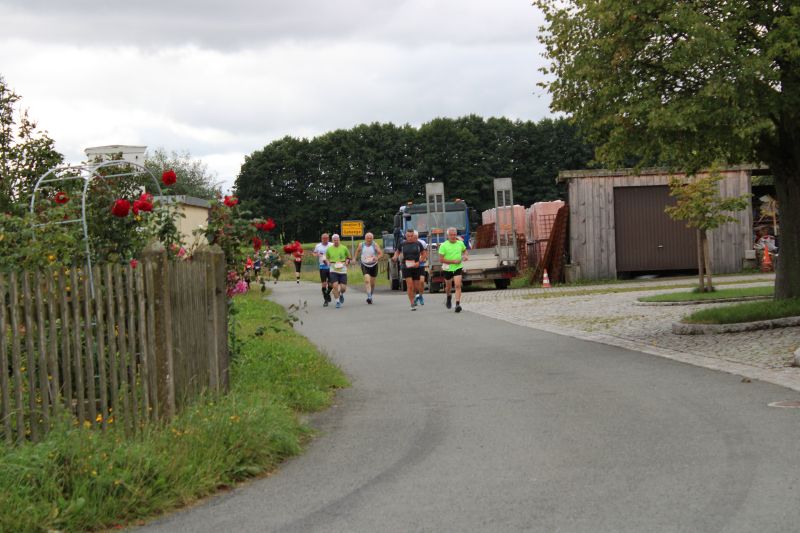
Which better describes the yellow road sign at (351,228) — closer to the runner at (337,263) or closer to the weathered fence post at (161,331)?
the runner at (337,263)

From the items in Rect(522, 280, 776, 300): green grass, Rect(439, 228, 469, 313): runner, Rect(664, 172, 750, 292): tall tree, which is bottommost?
Rect(522, 280, 776, 300): green grass

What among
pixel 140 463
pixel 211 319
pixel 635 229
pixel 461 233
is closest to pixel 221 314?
pixel 211 319

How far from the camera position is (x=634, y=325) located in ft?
53.0

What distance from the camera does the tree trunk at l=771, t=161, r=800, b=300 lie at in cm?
1506

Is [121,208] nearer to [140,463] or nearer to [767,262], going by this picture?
[140,463]

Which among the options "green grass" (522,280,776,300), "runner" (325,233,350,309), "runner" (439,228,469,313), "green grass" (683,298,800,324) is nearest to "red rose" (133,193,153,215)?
"green grass" (683,298,800,324)

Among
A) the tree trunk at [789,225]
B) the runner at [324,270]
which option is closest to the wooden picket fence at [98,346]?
the tree trunk at [789,225]

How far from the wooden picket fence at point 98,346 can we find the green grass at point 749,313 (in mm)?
8946

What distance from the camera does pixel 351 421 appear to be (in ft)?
27.4

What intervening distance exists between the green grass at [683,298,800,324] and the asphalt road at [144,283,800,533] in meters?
2.93

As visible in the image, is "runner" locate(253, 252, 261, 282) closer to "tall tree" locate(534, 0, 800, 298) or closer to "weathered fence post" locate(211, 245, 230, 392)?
"weathered fence post" locate(211, 245, 230, 392)

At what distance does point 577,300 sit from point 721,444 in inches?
649

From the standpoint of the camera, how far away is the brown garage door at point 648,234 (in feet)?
107

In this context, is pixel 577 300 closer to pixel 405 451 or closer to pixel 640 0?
pixel 640 0
